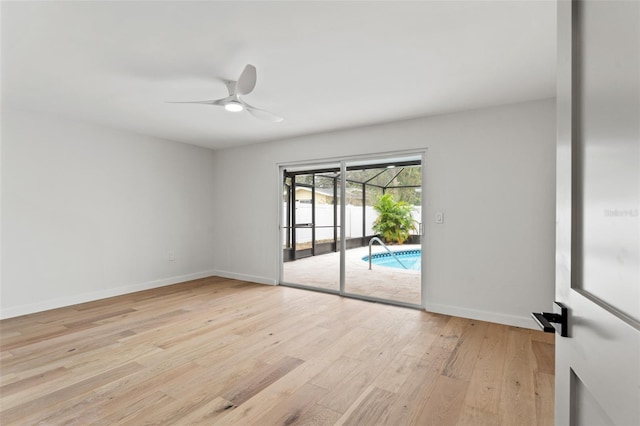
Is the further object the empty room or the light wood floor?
the light wood floor

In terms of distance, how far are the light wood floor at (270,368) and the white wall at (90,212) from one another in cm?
55

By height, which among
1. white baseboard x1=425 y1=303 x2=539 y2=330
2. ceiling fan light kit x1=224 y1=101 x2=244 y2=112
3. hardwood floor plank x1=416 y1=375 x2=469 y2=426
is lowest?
hardwood floor plank x1=416 y1=375 x2=469 y2=426

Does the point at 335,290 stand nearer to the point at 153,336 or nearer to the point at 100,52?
the point at 153,336

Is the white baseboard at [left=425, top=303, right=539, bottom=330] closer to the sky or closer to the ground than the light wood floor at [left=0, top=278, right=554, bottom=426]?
closer to the sky

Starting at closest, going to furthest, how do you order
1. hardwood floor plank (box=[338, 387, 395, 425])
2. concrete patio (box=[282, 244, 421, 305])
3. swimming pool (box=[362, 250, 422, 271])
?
hardwood floor plank (box=[338, 387, 395, 425]), concrete patio (box=[282, 244, 421, 305]), swimming pool (box=[362, 250, 422, 271])

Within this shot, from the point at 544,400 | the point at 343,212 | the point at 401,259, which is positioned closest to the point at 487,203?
the point at 343,212

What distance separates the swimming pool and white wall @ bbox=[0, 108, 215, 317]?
3773 mm

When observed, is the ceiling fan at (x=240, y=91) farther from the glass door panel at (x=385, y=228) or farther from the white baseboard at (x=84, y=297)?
the white baseboard at (x=84, y=297)

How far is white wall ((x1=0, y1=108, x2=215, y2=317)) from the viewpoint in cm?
365

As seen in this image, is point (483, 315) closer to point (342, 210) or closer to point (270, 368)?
point (342, 210)

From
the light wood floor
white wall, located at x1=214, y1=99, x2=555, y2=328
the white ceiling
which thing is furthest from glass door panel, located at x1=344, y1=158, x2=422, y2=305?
the white ceiling

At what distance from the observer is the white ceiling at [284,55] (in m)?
1.94

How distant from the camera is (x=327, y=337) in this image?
304 cm

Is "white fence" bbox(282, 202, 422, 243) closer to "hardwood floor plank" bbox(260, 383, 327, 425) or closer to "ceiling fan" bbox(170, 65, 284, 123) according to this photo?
"ceiling fan" bbox(170, 65, 284, 123)
